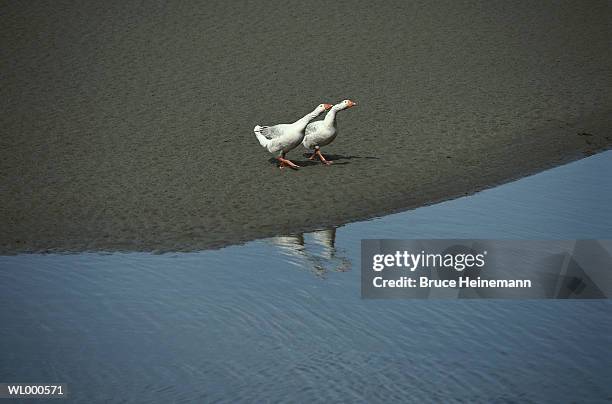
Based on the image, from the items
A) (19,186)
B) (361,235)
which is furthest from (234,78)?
(361,235)

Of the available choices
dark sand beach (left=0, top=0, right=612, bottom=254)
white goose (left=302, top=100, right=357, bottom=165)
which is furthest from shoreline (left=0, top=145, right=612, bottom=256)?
white goose (left=302, top=100, right=357, bottom=165)

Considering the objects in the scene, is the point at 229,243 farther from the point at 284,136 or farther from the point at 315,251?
the point at 284,136

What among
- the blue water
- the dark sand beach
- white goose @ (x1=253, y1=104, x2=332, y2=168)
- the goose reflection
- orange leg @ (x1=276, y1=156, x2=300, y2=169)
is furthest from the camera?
orange leg @ (x1=276, y1=156, x2=300, y2=169)

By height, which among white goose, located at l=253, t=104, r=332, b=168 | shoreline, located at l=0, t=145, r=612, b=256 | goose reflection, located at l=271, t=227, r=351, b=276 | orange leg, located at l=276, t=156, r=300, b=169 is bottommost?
goose reflection, located at l=271, t=227, r=351, b=276

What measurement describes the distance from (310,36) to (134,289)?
11.8 meters

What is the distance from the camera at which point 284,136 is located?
14.6 m

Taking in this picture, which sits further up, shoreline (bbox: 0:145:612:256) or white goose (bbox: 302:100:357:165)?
white goose (bbox: 302:100:357:165)

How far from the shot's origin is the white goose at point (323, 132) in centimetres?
1491

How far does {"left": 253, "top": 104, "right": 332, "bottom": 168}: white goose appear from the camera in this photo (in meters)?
14.6

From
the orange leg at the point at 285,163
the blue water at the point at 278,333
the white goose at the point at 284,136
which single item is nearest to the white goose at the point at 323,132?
the white goose at the point at 284,136

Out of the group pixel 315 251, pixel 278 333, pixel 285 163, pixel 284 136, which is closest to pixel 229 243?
pixel 315 251

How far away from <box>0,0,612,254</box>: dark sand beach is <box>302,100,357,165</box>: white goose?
0.45m

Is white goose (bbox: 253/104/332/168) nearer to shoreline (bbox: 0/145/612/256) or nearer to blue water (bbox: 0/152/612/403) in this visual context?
shoreline (bbox: 0/145/612/256)

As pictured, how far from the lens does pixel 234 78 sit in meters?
19.4
